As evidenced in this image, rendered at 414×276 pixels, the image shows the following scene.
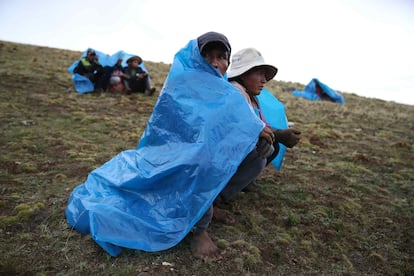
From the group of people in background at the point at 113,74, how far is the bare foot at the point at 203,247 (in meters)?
7.38

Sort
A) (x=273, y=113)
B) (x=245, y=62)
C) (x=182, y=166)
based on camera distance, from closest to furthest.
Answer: (x=182, y=166) → (x=245, y=62) → (x=273, y=113)

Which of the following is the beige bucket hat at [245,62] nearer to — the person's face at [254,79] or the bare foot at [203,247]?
the person's face at [254,79]

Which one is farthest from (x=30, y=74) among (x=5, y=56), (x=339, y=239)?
(x=339, y=239)

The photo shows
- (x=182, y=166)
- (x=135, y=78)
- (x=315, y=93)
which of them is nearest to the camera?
(x=182, y=166)

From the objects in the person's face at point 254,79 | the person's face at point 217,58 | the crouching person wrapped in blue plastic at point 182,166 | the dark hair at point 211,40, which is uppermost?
the dark hair at point 211,40

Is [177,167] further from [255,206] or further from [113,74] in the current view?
[113,74]

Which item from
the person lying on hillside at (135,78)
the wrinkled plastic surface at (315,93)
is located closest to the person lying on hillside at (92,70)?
the person lying on hillside at (135,78)

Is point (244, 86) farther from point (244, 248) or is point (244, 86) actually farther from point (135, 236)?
point (135, 236)

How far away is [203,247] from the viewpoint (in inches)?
92.0

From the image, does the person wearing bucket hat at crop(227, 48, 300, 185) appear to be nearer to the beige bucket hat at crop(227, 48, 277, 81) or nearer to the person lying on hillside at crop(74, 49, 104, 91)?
the beige bucket hat at crop(227, 48, 277, 81)

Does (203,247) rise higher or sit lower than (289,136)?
lower

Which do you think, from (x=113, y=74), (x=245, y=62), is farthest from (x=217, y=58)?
(x=113, y=74)

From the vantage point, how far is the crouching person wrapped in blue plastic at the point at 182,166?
220 centimetres

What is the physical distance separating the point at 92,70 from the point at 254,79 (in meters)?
7.38
